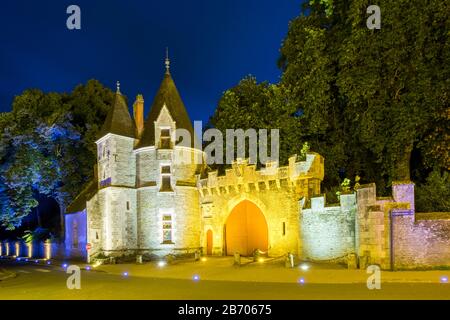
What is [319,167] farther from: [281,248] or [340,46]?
[340,46]

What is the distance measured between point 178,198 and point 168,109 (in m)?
5.86

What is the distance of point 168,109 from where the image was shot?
30406 millimetres

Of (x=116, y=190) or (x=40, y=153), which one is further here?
(x=40, y=153)

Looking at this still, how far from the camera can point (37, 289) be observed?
53.6ft

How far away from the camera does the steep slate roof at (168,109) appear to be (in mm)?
30141

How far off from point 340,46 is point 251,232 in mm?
12311

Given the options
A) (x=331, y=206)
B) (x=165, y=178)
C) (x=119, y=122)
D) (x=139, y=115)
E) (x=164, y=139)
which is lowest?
(x=331, y=206)

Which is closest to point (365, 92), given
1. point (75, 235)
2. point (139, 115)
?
point (139, 115)

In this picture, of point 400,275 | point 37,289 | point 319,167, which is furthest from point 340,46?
point 37,289

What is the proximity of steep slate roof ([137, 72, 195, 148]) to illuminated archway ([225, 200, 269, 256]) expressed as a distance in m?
5.54

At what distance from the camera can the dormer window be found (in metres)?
29.5

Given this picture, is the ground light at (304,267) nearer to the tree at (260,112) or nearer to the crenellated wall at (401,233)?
the crenellated wall at (401,233)

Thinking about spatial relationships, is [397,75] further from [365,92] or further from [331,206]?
[331,206]

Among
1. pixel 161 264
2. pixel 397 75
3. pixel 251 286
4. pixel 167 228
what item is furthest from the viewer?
pixel 167 228
